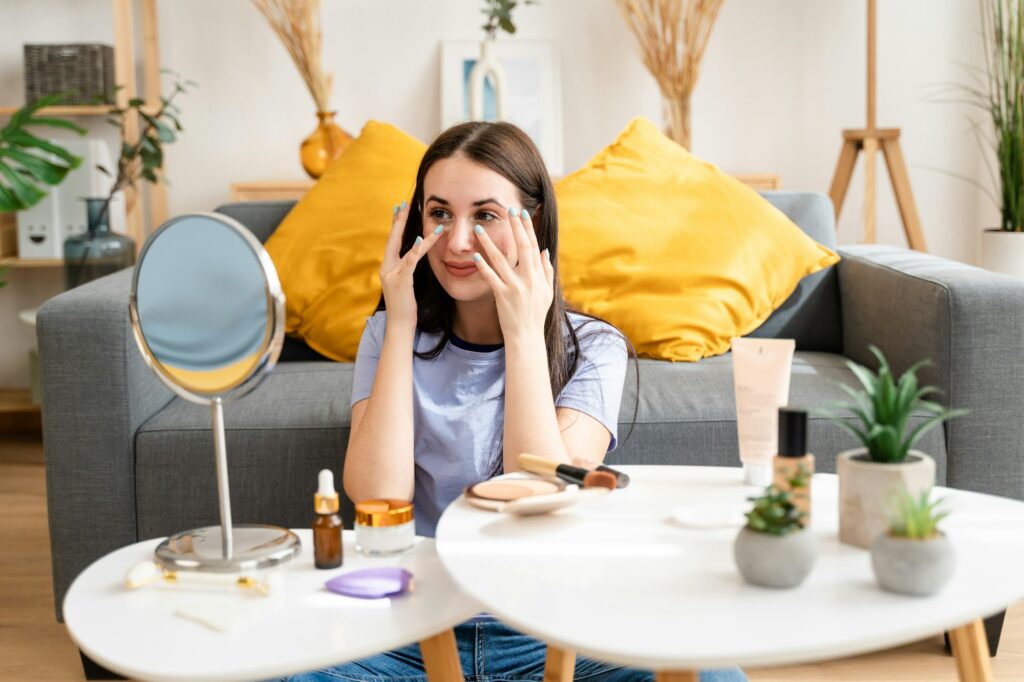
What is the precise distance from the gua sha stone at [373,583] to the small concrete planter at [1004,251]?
254 centimetres

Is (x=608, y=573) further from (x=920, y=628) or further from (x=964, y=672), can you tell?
(x=964, y=672)

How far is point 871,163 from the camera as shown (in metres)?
3.22

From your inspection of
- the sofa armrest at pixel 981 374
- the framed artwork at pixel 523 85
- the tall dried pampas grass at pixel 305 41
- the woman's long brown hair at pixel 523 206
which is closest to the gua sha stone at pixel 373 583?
the woman's long brown hair at pixel 523 206

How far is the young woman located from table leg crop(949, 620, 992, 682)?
0.36 m

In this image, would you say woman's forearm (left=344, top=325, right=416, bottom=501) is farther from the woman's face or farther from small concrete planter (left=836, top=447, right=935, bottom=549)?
small concrete planter (left=836, top=447, right=935, bottom=549)

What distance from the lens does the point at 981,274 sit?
78.3 inches

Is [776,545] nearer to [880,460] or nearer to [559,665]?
[880,460]

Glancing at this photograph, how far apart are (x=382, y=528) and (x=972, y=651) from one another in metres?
0.54

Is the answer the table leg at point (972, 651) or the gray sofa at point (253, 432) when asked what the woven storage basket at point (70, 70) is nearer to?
the gray sofa at point (253, 432)

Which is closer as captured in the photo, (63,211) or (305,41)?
(305,41)

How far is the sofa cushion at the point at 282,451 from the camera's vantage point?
1.87 metres

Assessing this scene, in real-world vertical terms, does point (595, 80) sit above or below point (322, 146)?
above

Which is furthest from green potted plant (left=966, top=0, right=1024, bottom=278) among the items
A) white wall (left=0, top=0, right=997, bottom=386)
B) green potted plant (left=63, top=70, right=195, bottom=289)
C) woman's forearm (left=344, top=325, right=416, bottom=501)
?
green potted plant (left=63, top=70, right=195, bottom=289)

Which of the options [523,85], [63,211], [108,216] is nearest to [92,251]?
[108,216]
